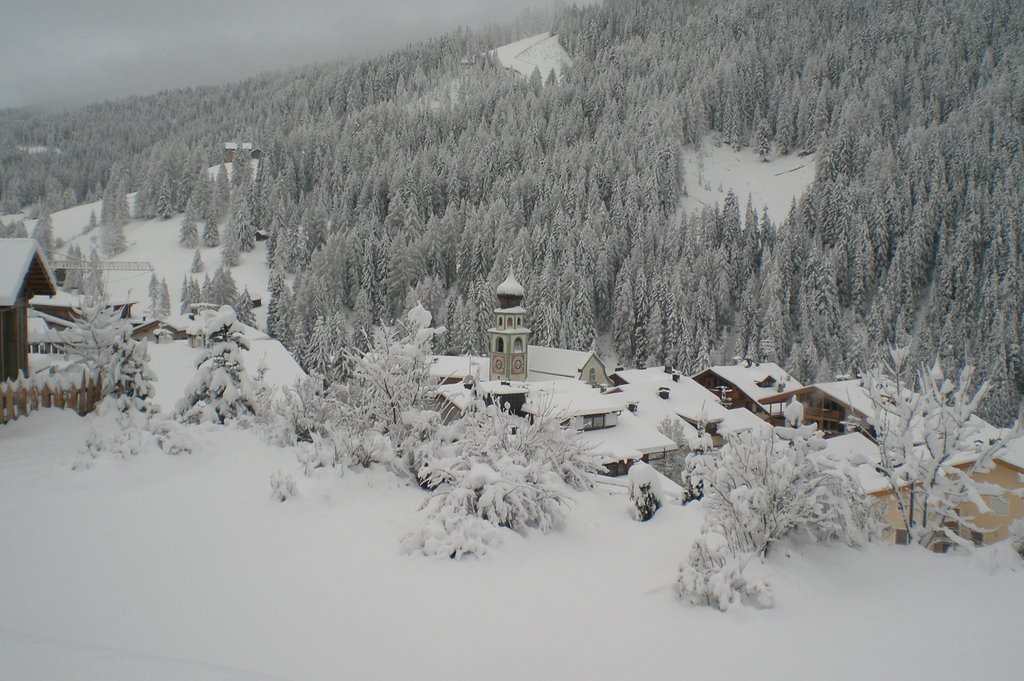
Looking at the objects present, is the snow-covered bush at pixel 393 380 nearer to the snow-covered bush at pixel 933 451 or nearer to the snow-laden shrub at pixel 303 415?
the snow-laden shrub at pixel 303 415

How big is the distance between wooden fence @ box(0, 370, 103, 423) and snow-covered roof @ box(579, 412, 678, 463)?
68.5 ft

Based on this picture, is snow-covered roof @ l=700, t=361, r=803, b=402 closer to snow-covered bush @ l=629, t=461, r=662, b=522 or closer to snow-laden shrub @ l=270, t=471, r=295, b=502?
snow-covered bush @ l=629, t=461, r=662, b=522

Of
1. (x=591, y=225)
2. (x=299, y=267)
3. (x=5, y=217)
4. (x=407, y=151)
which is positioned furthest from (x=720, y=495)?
(x=5, y=217)

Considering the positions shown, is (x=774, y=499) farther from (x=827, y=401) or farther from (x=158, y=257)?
(x=158, y=257)

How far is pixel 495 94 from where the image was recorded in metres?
138

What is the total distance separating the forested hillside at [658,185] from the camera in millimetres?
74188

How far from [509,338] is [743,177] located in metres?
84.1

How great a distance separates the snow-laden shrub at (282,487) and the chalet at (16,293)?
942cm

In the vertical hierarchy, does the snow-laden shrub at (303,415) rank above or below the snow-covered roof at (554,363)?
above

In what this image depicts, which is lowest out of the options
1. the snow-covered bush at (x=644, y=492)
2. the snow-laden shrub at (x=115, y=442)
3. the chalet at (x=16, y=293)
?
the snow-covered bush at (x=644, y=492)

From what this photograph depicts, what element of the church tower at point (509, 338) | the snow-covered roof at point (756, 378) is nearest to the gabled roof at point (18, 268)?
the church tower at point (509, 338)

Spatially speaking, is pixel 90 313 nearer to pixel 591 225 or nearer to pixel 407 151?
pixel 591 225

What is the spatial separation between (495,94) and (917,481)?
14089cm

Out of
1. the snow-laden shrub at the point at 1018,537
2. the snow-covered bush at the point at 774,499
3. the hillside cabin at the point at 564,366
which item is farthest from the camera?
Answer: the hillside cabin at the point at 564,366
